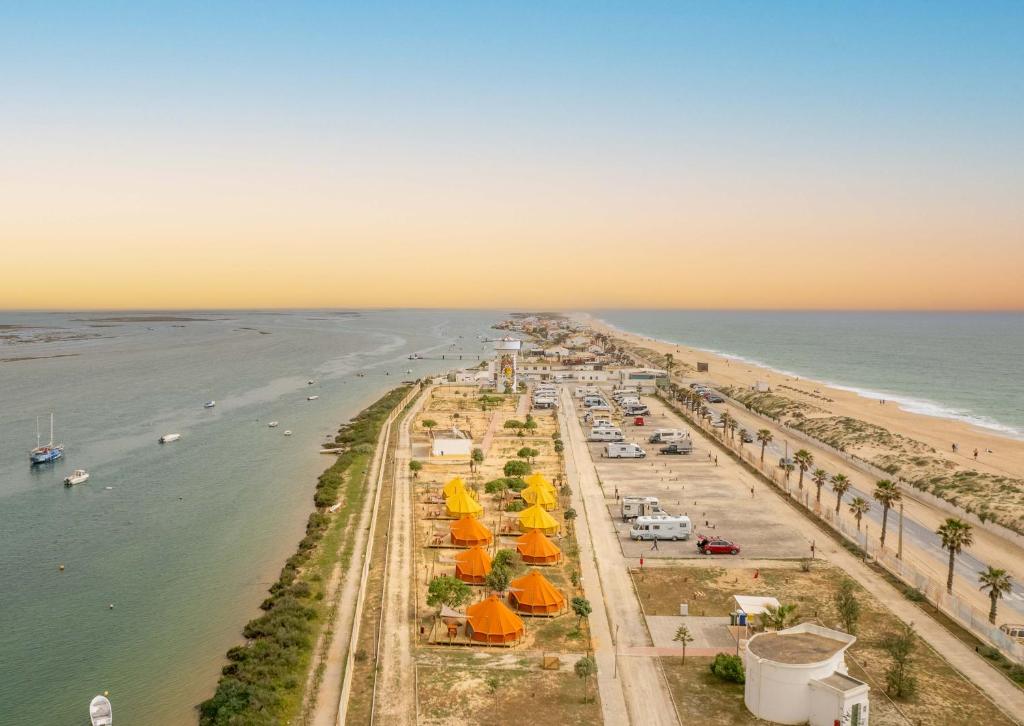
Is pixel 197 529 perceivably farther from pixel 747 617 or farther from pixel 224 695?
pixel 747 617

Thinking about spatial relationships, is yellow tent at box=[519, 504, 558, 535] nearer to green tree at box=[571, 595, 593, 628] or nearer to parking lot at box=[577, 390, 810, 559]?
parking lot at box=[577, 390, 810, 559]

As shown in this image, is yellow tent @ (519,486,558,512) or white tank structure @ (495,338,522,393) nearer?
yellow tent @ (519,486,558,512)

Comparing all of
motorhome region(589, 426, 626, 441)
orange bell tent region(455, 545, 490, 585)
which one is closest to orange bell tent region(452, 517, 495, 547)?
orange bell tent region(455, 545, 490, 585)

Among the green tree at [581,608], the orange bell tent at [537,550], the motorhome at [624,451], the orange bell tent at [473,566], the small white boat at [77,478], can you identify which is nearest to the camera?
the green tree at [581,608]

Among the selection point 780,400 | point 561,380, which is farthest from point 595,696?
point 561,380

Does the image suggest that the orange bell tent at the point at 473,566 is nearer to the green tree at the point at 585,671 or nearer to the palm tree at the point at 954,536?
the green tree at the point at 585,671

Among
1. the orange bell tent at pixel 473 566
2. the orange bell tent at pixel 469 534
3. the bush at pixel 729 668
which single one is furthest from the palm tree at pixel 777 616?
the orange bell tent at pixel 469 534

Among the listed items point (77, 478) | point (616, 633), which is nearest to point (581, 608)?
point (616, 633)

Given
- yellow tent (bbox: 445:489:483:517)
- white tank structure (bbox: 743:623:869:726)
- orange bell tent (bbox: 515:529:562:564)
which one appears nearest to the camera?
white tank structure (bbox: 743:623:869:726)

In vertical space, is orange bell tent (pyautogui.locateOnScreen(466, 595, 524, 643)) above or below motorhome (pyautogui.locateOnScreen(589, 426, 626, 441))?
below
